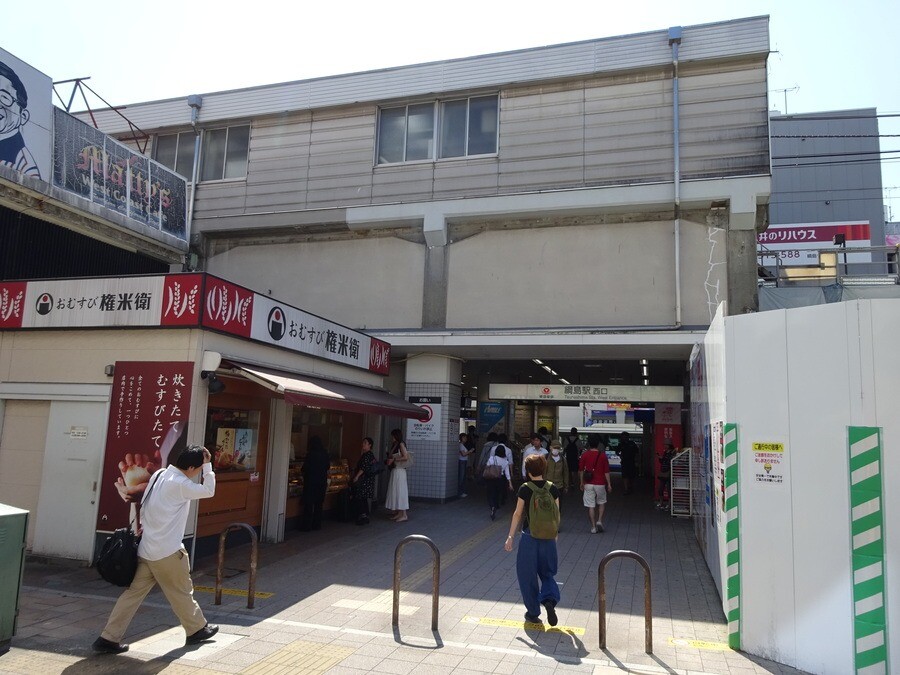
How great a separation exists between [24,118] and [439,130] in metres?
8.67

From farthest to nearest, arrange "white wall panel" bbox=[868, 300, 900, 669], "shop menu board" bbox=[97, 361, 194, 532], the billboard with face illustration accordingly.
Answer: the billboard with face illustration, "shop menu board" bbox=[97, 361, 194, 532], "white wall panel" bbox=[868, 300, 900, 669]

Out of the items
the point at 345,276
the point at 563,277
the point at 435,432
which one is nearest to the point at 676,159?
the point at 563,277

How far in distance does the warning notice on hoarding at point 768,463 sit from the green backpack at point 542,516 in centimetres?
188

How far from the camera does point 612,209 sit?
14.4m

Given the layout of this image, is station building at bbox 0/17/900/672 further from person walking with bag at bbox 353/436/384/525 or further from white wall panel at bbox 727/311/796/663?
person walking with bag at bbox 353/436/384/525

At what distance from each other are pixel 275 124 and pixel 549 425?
14.7 metres

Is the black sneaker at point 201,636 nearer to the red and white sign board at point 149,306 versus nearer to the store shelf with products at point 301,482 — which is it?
the red and white sign board at point 149,306

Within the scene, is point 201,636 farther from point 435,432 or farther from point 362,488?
point 435,432

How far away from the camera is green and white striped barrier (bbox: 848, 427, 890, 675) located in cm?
502

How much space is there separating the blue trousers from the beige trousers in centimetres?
303

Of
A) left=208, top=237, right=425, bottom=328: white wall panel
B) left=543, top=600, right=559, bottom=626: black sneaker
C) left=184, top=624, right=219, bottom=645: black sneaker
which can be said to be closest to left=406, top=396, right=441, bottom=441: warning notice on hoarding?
left=208, top=237, right=425, bottom=328: white wall panel

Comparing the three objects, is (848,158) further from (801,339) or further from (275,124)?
(801,339)

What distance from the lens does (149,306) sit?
8289mm

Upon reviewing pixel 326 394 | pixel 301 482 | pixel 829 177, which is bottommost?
pixel 301 482
